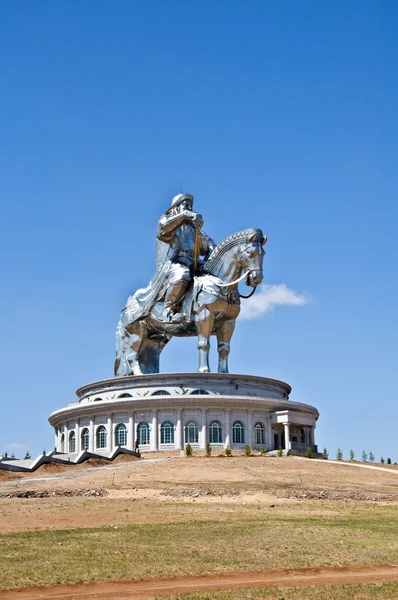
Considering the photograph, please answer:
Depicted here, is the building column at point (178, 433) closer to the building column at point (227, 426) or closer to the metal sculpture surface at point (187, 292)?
the building column at point (227, 426)

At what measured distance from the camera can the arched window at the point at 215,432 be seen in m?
59.5

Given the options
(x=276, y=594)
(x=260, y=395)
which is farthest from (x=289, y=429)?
(x=276, y=594)

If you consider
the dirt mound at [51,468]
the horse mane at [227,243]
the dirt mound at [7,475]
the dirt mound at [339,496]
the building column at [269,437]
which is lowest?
the dirt mound at [339,496]

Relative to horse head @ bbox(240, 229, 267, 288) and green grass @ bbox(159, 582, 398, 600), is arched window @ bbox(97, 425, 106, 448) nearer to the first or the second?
Answer: horse head @ bbox(240, 229, 267, 288)

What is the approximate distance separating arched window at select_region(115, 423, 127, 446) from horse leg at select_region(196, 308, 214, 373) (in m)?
7.12

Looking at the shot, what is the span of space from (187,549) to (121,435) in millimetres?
40970

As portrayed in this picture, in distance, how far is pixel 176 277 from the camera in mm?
61406

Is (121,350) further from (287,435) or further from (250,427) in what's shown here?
(287,435)

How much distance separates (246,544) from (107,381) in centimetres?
4428

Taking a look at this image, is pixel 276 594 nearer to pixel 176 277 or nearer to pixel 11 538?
pixel 11 538

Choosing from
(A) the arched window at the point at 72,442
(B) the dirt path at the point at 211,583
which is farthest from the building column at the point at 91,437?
(B) the dirt path at the point at 211,583

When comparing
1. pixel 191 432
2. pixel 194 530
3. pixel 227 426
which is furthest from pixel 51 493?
pixel 227 426

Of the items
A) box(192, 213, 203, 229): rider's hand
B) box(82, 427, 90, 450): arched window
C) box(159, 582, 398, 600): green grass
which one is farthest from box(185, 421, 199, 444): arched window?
box(159, 582, 398, 600): green grass

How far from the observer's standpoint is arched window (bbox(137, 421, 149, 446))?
197 feet
